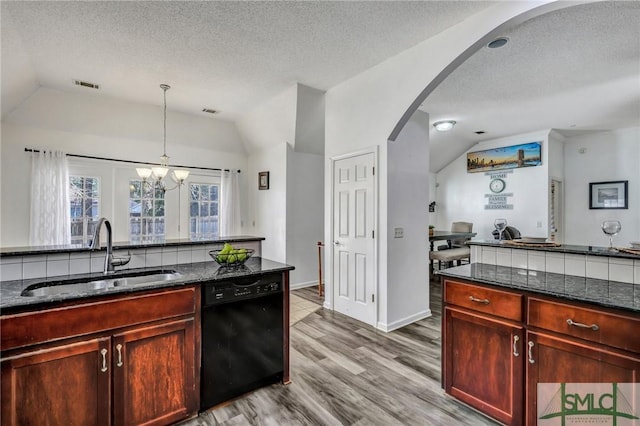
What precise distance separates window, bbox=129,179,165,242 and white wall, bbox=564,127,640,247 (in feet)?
26.2

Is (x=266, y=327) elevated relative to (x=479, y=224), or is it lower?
lower

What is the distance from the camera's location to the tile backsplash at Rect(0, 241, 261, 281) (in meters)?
1.80

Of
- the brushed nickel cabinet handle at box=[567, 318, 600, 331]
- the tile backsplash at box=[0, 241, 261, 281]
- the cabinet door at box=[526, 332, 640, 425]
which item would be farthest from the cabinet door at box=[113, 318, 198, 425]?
the brushed nickel cabinet handle at box=[567, 318, 600, 331]

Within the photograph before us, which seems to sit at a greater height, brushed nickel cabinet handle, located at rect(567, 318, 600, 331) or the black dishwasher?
brushed nickel cabinet handle, located at rect(567, 318, 600, 331)

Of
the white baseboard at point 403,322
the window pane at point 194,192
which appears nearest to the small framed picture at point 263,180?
the window pane at point 194,192

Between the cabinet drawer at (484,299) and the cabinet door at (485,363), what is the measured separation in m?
0.05

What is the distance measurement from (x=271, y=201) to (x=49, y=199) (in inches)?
121

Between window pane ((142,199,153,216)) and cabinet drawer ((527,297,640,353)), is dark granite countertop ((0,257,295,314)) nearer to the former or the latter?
cabinet drawer ((527,297,640,353))

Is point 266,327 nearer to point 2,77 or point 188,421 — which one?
point 188,421

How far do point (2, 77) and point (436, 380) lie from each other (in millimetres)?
4808

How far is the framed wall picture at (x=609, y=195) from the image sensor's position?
18.3ft

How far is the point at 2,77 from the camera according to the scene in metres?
2.92

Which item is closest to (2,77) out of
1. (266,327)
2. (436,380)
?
(266,327)

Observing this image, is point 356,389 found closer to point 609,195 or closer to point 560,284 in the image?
point 560,284
